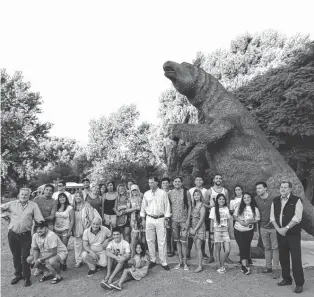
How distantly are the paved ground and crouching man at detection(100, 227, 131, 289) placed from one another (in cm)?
32

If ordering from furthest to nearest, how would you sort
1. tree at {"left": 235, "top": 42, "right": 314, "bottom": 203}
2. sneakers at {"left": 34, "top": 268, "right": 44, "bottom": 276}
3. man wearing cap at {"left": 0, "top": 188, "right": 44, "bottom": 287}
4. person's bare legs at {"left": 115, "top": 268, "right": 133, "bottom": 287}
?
1. tree at {"left": 235, "top": 42, "right": 314, "bottom": 203}
2. sneakers at {"left": 34, "top": 268, "right": 44, "bottom": 276}
3. man wearing cap at {"left": 0, "top": 188, "right": 44, "bottom": 287}
4. person's bare legs at {"left": 115, "top": 268, "right": 133, "bottom": 287}

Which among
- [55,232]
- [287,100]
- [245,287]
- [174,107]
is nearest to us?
[245,287]

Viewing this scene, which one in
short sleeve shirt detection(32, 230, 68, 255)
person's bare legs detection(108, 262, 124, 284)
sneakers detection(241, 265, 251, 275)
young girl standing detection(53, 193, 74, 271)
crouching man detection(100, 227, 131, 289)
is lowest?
sneakers detection(241, 265, 251, 275)

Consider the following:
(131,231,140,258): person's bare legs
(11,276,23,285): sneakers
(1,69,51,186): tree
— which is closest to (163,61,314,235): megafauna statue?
(131,231,140,258): person's bare legs

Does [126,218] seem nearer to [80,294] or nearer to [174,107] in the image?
[80,294]

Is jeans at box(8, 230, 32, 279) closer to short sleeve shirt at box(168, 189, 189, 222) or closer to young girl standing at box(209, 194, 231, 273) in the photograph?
short sleeve shirt at box(168, 189, 189, 222)

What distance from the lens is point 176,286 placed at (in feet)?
17.3

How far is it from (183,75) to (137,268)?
387 cm

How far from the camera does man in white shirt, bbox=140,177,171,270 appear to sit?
20.2ft

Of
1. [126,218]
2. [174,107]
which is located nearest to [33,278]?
[126,218]

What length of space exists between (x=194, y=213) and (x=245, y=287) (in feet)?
5.18

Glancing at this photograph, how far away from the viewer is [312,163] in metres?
13.6

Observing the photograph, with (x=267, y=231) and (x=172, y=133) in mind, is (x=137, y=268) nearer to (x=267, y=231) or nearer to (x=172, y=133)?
(x=267, y=231)

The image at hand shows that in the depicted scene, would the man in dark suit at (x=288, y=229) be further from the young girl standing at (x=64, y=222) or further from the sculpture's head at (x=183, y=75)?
the young girl standing at (x=64, y=222)
